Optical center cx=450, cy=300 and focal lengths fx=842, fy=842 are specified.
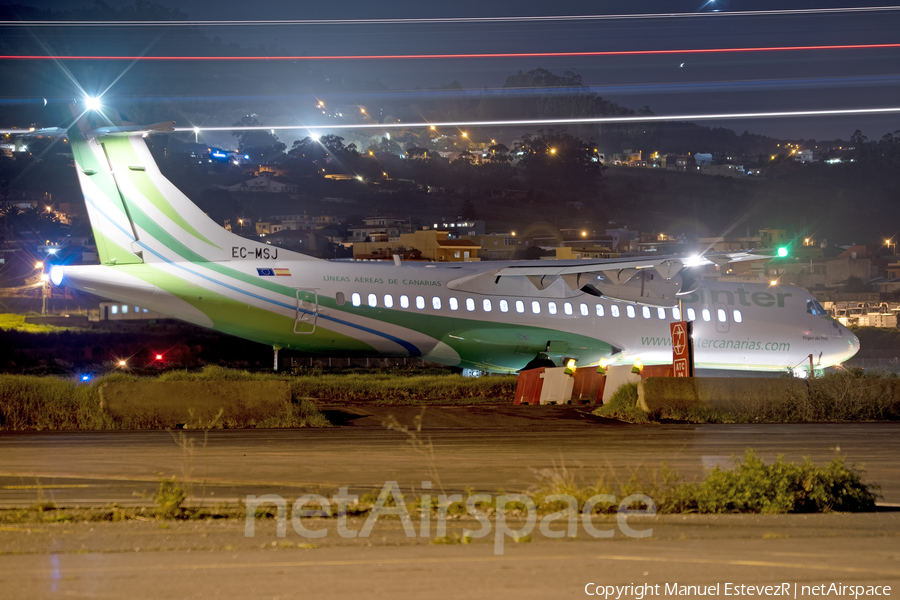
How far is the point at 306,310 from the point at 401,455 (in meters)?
10.7

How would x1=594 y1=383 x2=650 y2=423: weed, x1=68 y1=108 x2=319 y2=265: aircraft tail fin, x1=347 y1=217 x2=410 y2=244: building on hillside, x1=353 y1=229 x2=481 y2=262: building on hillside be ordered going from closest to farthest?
x1=594 y1=383 x2=650 y2=423: weed
x1=68 y1=108 x2=319 y2=265: aircraft tail fin
x1=353 y1=229 x2=481 y2=262: building on hillside
x1=347 y1=217 x2=410 y2=244: building on hillside

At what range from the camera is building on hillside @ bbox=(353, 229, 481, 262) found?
7856 centimetres

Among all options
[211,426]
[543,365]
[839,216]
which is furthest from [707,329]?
[839,216]

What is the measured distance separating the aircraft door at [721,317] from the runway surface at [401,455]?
34.4 feet

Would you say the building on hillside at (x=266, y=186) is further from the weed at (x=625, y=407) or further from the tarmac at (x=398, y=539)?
the tarmac at (x=398, y=539)

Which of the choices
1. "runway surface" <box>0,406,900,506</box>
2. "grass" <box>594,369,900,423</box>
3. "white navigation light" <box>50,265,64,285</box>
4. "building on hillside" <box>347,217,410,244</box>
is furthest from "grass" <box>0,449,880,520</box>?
"building on hillside" <box>347,217,410,244</box>

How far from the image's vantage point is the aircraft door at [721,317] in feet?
89.3

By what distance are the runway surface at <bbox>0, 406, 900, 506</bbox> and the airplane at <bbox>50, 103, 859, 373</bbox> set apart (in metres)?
5.76

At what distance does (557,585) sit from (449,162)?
640ft

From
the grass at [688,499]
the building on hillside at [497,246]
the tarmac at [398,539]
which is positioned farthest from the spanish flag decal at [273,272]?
the building on hillside at [497,246]

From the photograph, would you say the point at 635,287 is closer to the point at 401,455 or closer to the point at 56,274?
the point at 401,455

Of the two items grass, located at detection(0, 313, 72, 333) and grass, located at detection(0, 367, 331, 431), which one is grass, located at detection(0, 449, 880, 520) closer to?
grass, located at detection(0, 367, 331, 431)

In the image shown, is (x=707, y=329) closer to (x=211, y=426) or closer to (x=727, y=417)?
(x=727, y=417)

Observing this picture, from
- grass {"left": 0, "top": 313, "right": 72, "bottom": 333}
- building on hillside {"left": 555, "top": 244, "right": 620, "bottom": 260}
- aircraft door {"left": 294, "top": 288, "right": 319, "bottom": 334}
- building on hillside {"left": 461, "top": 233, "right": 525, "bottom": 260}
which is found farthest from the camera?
building on hillside {"left": 461, "top": 233, "right": 525, "bottom": 260}
